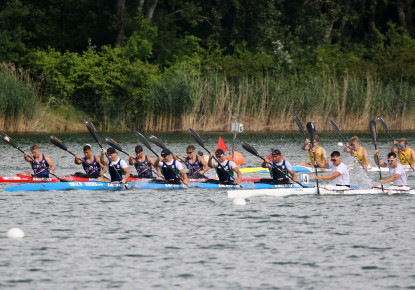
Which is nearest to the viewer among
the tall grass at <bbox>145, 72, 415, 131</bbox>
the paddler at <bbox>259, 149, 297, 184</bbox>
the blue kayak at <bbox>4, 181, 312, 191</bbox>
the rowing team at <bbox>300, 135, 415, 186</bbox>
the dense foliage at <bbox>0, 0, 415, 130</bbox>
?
the rowing team at <bbox>300, 135, 415, 186</bbox>

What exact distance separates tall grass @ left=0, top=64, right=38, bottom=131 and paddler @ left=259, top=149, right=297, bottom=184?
81.0 feet

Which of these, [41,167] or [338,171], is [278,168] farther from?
[41,167]

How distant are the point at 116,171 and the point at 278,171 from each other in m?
4.60

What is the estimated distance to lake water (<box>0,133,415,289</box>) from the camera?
1325cm

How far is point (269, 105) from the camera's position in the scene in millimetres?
47781

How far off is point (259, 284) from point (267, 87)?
35689 mm

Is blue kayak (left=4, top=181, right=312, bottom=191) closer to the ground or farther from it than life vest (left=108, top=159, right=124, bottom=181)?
closer to the ground

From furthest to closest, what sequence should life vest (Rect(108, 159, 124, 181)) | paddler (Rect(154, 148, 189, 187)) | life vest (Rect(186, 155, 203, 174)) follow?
life vest (Rect(186, 155, 203, 174)), life vest (Rect(108, 159, 124, 181)), paddler (Rect(154, 148, 189, 187))

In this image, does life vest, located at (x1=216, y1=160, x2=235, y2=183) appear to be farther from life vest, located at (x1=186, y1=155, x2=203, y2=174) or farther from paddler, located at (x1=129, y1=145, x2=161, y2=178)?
paddler, located at (x1=129, y1=145, x2=161, y2=178)

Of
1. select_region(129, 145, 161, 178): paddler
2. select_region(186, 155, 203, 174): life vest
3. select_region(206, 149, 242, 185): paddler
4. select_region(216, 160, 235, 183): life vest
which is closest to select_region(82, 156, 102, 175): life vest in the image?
select_region(129, 145, 161, 178): paddler

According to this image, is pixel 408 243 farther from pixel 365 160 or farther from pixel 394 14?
pixel 394 14

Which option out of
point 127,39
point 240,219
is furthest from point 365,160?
point 127,39

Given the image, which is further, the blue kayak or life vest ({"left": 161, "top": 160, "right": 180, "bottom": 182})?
life vest ({"left": 161, "top": 160, "right": 180, "bottom": 182})

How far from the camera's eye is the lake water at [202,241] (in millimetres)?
13250
